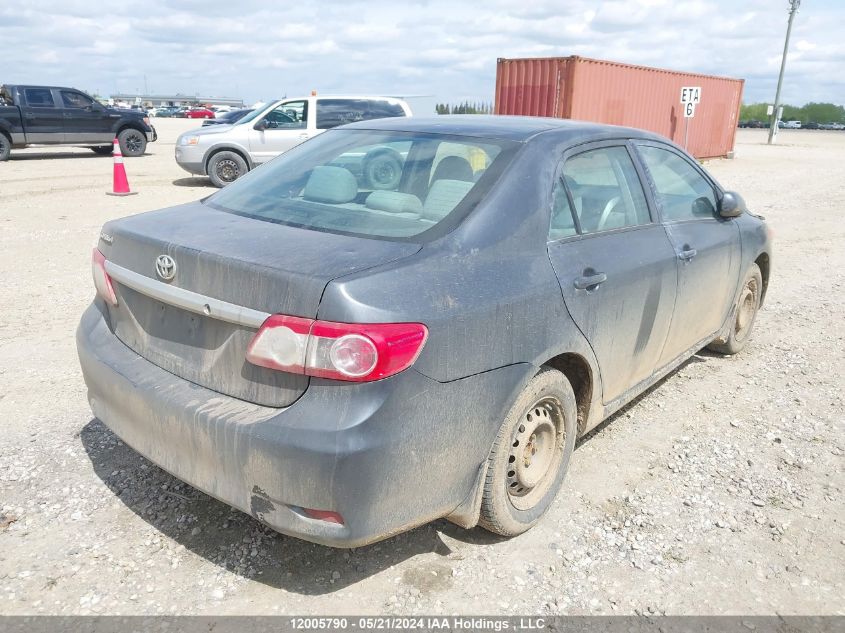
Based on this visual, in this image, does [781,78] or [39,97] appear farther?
[781,78]

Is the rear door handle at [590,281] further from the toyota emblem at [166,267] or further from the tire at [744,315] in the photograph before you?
the tire at [744,315]

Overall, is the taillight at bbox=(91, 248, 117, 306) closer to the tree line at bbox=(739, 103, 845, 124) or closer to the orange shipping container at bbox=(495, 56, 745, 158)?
the orange shipping container at bbox=(495, 56, 745, 158)

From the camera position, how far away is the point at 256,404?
2.29 meters

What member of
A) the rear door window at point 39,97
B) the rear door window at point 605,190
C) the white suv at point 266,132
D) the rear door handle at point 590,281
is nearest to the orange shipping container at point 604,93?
the white suv at point 266,132

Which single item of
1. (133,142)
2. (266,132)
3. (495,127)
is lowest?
(133,142)

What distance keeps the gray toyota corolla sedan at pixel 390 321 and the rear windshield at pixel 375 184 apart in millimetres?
12

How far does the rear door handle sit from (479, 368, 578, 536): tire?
0.37 m

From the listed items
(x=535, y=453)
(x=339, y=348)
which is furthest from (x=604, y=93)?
(x=339, y=348)

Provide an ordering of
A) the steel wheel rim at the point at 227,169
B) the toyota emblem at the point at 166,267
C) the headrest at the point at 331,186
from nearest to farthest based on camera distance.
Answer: the toyota emblem at the point at 166,267 < the headrest at the point at 331,186 < the steel wheel rim at the point at 227,169

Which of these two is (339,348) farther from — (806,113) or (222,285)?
(806,113)

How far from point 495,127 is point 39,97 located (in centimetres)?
1795

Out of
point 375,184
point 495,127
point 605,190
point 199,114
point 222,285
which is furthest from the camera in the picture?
point 199,114

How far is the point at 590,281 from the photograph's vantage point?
116 inches

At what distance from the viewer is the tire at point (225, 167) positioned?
1373 cm
